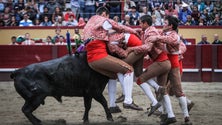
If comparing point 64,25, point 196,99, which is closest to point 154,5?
point 64,25

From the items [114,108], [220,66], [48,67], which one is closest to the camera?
[48,67]

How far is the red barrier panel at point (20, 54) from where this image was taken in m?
15.9

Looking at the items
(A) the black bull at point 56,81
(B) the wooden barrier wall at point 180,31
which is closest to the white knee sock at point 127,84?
(A) the black bull at point 56,81

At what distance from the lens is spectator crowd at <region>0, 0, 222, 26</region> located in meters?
17.3

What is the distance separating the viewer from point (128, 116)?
29.3 feet

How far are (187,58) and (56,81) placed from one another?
8245 mm

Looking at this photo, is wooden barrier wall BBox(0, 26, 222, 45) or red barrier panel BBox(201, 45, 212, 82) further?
wooden barrier wall BBox(0, 26, 222, 45)

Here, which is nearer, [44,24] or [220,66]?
[220,66]

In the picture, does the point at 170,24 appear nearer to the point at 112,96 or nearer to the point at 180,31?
the point at 112,96

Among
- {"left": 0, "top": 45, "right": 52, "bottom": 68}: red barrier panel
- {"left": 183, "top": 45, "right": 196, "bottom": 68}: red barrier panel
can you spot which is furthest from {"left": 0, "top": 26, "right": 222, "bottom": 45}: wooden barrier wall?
{"left": 183, "top": 45, "right": 196, "bottom": 68}: red barrier panel

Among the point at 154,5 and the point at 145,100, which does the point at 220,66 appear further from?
the point at 145,100

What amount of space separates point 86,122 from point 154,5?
982 centimetres

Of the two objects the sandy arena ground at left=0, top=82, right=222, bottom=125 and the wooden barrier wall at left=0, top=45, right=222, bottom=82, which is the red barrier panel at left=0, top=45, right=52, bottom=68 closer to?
the wooden barrier wall at left=0, top=45, right=222, bottom=82

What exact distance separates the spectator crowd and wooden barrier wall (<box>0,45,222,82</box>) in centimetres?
173
